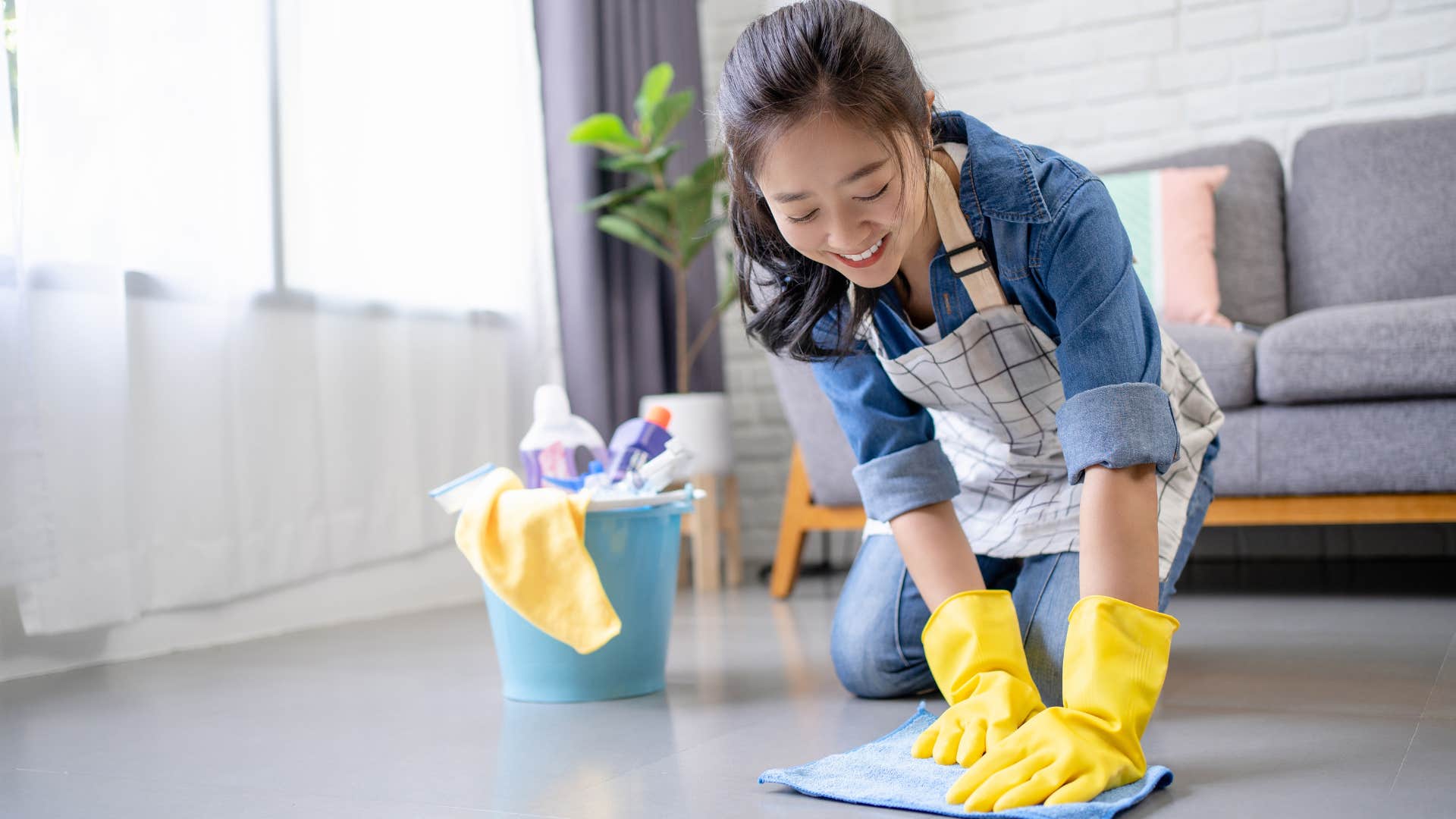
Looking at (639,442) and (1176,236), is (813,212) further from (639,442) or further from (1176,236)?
(1176,236)

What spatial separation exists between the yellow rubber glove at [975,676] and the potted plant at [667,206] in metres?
1.41

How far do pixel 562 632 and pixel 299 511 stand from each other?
0.98m

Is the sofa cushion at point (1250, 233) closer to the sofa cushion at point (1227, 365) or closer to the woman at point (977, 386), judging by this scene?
the sofa cushion at point (1227, 365)

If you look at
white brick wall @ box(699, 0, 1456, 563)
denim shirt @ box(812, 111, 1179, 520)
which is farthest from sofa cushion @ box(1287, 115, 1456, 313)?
denim shirt @ box(812, 111, 1179, 520)

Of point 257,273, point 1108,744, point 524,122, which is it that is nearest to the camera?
point 1108,744

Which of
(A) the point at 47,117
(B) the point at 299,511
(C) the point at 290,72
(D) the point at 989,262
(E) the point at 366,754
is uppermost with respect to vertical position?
(C) the point at 290,72

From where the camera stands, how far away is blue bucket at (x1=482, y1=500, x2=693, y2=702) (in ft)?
4.55

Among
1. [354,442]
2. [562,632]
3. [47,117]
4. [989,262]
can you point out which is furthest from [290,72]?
[989,262]

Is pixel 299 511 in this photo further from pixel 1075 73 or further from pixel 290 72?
pixel 1075 73

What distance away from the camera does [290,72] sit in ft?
7.00

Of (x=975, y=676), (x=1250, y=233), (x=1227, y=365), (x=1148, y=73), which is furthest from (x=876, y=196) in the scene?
(x=1148, y=73)

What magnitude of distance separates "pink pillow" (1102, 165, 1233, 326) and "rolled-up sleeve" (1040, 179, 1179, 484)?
58.8 inches

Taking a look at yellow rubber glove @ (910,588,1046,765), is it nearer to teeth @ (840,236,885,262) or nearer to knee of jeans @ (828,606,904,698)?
knee of jeans @ (828,606,904,698)

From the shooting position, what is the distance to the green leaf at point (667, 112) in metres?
2.54
